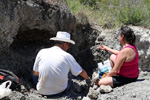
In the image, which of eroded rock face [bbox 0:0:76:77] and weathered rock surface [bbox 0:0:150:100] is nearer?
weathered rock surface [bbox 0:0:150:100]

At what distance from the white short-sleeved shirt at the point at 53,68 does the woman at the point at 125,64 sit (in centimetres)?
67

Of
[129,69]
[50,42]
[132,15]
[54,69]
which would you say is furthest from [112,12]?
[54,69]

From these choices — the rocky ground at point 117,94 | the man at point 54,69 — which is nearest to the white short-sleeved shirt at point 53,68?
the man at point 54,69

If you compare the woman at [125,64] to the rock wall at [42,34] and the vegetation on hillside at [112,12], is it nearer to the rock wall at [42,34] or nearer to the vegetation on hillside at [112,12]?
the rock wall at [42,34]

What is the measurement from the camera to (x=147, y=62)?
564 cm

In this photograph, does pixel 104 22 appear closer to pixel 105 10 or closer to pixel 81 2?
pixel 105 10

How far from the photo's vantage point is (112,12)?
720 cm

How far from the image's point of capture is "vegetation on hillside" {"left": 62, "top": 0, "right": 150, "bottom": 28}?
6066mm

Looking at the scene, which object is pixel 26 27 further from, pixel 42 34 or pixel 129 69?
pixel 129 69

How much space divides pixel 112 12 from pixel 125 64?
3873mm

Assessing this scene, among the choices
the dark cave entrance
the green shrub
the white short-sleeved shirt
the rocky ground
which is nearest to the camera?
the rocky ground

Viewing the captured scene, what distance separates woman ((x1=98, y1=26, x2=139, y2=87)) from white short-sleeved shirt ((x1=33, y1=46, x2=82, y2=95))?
668mm

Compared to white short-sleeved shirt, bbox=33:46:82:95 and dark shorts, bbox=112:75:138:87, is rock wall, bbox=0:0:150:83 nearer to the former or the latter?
white short-sleeved shirt, bbox=33:46:82:95

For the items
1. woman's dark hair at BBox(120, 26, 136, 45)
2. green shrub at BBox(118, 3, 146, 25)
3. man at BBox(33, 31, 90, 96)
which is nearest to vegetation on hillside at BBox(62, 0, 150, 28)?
green shrub at BBox(118, 3, 146, 25)
